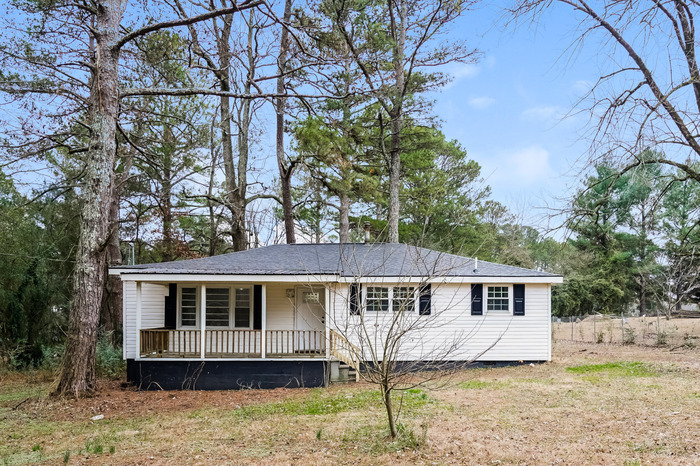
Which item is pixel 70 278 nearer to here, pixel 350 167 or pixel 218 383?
pixel 218 383

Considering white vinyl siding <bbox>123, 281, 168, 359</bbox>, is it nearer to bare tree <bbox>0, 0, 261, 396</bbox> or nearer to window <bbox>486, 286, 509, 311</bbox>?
bare tree <bbox>0, 0, 261, 396</bbox>

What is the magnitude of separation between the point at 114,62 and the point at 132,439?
800 centimetres

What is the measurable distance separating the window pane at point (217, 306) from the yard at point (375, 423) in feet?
9.17

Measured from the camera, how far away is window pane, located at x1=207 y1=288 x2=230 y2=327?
14312 millimetres

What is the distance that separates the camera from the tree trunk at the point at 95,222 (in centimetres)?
1064

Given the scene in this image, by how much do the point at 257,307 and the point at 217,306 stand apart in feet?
3.94

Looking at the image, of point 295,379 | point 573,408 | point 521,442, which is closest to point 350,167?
point 295,379

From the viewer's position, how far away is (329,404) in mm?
9875

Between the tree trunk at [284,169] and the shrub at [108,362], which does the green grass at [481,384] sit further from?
the tree trunk at [284,169]

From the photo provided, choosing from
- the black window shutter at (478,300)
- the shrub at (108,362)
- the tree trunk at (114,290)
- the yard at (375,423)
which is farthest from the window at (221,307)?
the black window shutter at (478,300)

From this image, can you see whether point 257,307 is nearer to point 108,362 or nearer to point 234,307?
point 234,307

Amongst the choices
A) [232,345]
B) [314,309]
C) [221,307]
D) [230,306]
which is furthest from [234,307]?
[314,309]

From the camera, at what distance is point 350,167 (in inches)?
806

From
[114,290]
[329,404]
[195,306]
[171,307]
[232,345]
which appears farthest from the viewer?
[114,290]
